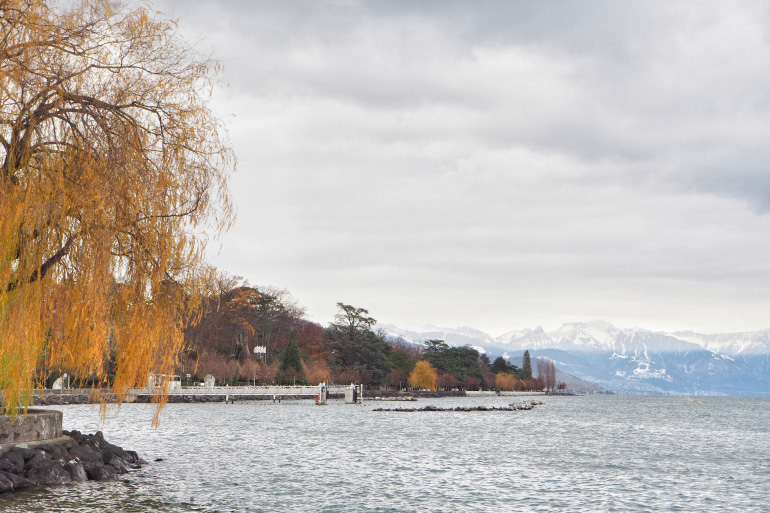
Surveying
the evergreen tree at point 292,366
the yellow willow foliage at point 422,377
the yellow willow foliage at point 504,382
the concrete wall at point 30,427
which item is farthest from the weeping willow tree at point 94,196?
the yellow willow foliage at point 504,382

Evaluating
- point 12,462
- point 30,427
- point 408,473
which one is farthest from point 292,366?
point 12,462

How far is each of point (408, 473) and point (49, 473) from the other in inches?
539

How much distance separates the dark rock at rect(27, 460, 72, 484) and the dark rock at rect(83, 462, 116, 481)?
90 centimetres

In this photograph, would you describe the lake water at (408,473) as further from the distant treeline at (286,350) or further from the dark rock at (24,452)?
the distant treeline at (286,350)

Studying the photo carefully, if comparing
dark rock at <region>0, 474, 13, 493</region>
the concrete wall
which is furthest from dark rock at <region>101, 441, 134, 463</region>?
dark rock at <region>0, 474, 13, 493</region>

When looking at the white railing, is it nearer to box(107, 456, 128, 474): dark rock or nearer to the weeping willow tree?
box(107, 456, 128, 474): dark rock

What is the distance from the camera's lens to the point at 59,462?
20.4 metres

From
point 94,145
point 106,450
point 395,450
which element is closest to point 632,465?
point 395,450

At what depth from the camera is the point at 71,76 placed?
16000mm

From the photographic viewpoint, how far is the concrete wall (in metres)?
19.4

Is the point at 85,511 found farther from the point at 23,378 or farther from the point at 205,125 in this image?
the point at 205,125

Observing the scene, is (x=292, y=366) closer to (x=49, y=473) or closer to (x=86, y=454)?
(x=86, y=454)

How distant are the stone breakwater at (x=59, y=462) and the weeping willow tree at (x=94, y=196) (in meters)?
1.70

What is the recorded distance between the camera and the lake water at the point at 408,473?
2017 centimetres
